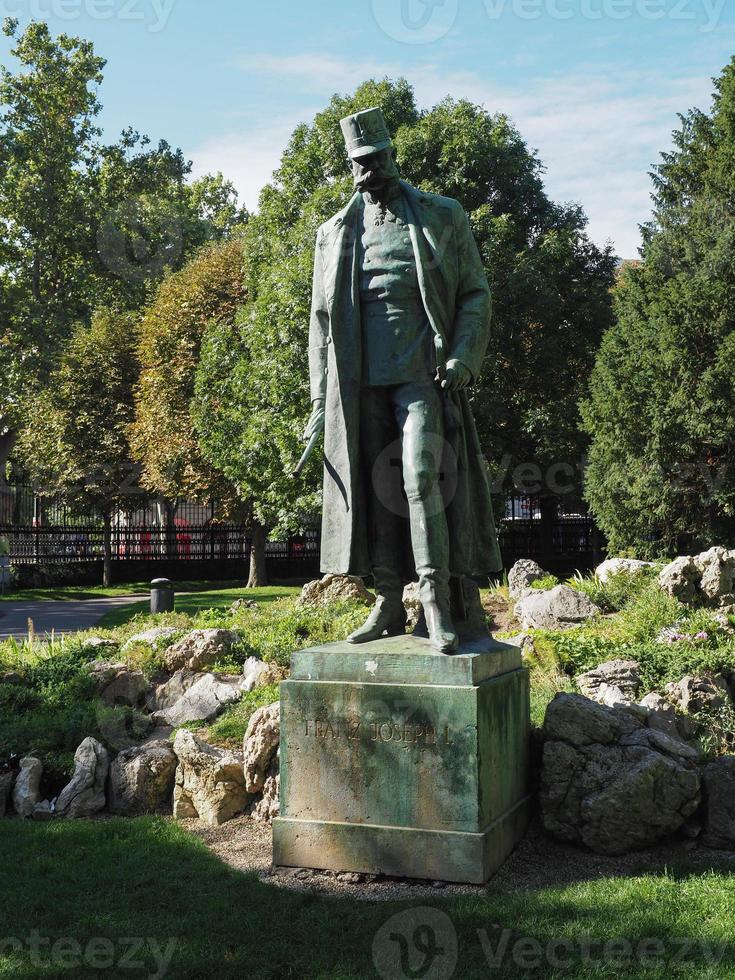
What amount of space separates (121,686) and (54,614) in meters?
12.4

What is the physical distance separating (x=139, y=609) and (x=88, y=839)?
15.0 metres

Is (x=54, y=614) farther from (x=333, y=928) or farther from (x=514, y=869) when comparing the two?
(x=333, y=928)

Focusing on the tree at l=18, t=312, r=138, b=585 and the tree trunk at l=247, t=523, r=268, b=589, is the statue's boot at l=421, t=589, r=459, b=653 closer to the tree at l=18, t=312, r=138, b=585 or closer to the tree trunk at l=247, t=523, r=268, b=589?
the tree trunk at l=247, t=523, r=268, b=589

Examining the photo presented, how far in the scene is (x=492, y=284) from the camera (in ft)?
70.0

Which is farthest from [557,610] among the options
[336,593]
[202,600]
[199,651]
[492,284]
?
[202,600]

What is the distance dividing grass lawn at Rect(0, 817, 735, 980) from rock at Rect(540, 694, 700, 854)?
34 centimetres

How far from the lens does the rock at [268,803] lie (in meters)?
5.81

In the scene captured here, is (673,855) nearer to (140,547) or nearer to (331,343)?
(331,343)

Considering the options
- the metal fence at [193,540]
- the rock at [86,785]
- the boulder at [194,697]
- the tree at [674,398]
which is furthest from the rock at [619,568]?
the metal fence at [193,540]

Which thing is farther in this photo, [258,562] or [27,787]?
[258,562]

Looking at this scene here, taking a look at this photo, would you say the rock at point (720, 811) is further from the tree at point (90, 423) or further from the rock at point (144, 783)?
the tree at point (90, 423)

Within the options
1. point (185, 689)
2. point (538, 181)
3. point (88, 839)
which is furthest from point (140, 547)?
point (88, 839)

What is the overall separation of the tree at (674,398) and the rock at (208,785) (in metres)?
12.8

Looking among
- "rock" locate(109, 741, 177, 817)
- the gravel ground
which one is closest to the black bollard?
"rock" locate(109, 741, 177, 817)
